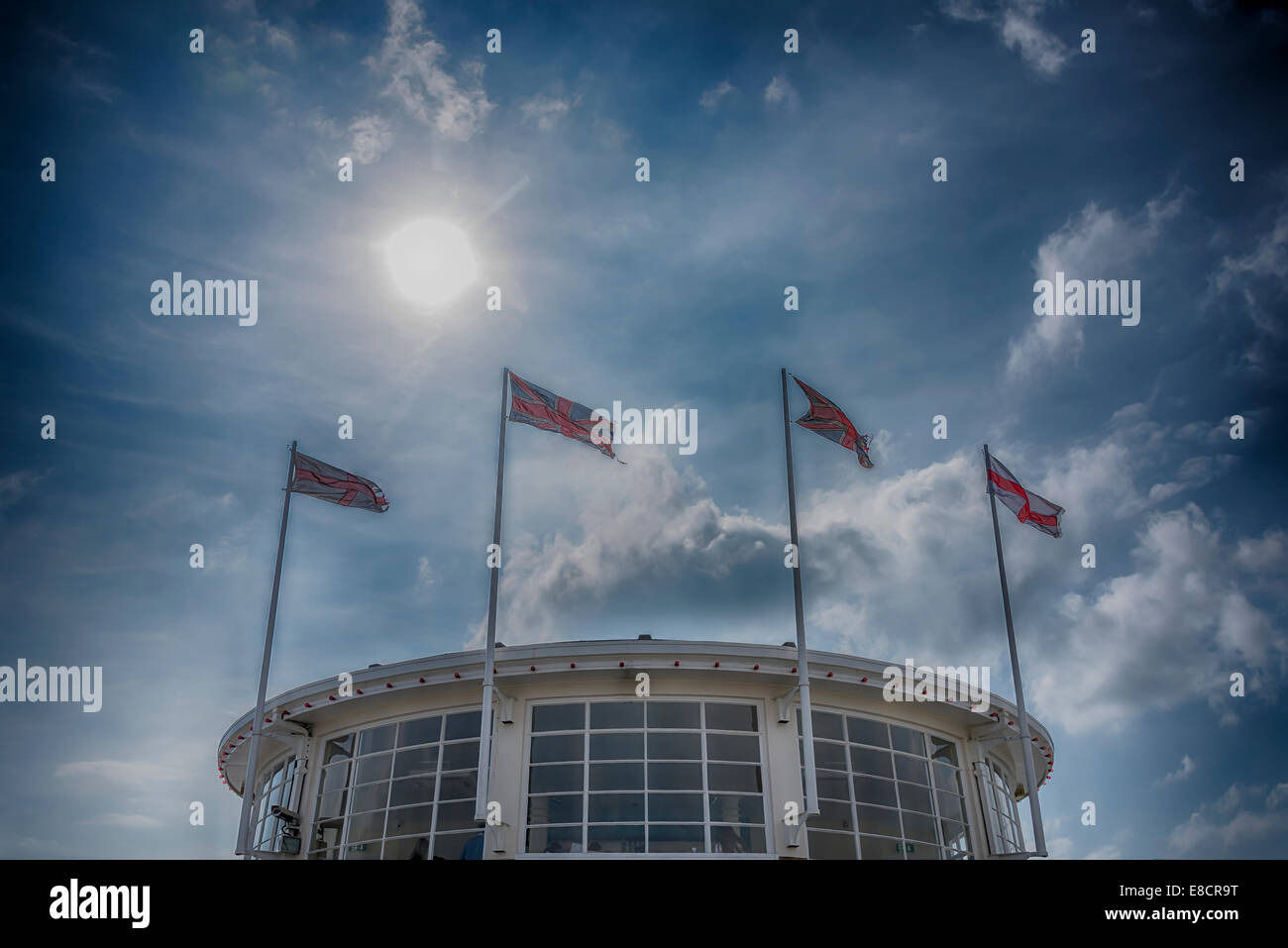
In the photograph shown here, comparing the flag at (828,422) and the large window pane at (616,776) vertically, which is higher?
the flag at (828,422)

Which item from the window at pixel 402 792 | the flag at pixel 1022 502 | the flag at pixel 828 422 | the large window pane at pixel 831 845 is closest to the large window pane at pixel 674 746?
the large window pane at pixel 831 845

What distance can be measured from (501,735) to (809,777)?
600 cm

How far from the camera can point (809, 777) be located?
1634 centimetres

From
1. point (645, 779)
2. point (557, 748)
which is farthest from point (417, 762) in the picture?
point (645, 779)

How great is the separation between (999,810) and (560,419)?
1392 cm

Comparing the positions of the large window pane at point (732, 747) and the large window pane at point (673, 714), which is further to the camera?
the large window pane at point (673, 714)

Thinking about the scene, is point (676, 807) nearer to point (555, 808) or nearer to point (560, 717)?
point (555, 808)

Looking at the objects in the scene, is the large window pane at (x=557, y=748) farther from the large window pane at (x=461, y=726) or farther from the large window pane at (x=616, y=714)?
the large window pane at (x=461, y=726)

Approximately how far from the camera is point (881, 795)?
61.7 ft

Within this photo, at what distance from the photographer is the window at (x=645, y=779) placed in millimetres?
17203

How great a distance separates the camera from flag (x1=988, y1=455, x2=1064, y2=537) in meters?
21.9

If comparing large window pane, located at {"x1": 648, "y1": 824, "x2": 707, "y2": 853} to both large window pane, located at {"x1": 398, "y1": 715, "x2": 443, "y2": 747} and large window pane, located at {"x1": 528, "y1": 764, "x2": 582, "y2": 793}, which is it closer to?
large window pane, located at {"x1": 528, "y1": 764, "x2": 582, "y2": 793}

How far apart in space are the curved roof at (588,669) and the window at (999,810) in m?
1.74
